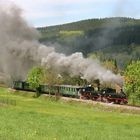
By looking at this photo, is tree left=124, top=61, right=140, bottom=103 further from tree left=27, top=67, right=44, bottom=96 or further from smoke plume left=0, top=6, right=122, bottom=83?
tree left=27, top=67, right=44, bottom=96

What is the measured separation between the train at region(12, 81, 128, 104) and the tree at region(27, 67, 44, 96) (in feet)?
4.00

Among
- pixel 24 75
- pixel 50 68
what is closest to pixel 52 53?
pixel 50 68

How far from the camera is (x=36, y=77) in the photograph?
4031 inches

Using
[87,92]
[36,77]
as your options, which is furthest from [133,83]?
[36,77]

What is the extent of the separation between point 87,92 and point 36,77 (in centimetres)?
2179

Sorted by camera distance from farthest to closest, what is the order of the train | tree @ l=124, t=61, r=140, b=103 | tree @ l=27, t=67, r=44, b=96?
tree @ l=27, t=67, r=44, b=96 < tree @ l=124, t=61, r=140, b=103 < the train

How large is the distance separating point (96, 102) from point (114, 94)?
140 inches

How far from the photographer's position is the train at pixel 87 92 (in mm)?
74625

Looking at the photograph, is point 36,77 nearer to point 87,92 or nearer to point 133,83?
point 87,92

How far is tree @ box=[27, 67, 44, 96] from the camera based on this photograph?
102 meters

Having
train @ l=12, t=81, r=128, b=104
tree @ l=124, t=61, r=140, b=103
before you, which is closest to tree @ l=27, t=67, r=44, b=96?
train @ l=12, t=81, r=128, b=104

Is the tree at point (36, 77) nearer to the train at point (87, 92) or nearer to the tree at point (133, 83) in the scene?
the train at point (87, 92)

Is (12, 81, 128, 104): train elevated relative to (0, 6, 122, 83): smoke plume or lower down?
lower down

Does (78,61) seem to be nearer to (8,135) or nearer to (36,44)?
(36,44)
